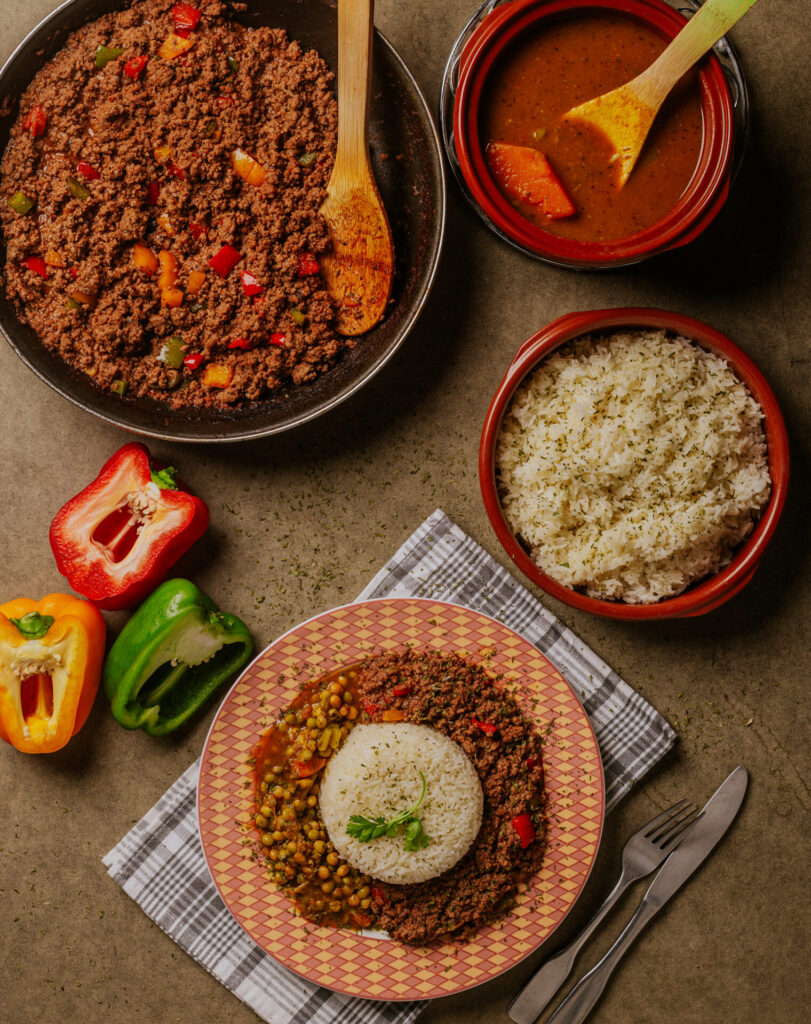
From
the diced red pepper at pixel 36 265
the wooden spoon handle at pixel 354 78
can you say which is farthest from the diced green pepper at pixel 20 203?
the wooden spoon handle at pixel 354 78

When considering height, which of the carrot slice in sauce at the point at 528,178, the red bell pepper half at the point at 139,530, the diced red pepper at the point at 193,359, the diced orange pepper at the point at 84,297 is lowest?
the red bell pepper half at the point at 139,530

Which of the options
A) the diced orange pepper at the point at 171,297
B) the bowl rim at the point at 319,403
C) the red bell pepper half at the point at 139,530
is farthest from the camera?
the red bell pepper half at the point at 139,530

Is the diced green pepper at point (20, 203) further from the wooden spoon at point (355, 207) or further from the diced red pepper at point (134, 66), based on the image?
the wooden spoon at point (355, 207)

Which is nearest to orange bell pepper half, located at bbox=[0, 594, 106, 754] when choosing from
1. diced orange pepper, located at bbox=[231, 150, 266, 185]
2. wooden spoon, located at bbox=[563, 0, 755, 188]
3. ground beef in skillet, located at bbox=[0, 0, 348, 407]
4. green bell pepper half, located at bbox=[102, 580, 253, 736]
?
green bell pepper half, located at bbox=[102, 580, 253, 736]

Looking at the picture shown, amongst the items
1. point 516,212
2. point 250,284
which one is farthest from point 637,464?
point 250,284

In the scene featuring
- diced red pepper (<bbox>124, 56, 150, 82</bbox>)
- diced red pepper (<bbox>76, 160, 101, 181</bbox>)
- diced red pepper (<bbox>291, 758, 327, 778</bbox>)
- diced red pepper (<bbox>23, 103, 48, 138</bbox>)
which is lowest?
diced red pepper (<bbox>291, 758, 327, 778</bbox>)

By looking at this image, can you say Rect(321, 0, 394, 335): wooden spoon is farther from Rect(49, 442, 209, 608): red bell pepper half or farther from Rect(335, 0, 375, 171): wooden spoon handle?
Rect(49, 442, 209, 608): red bell pepper half
